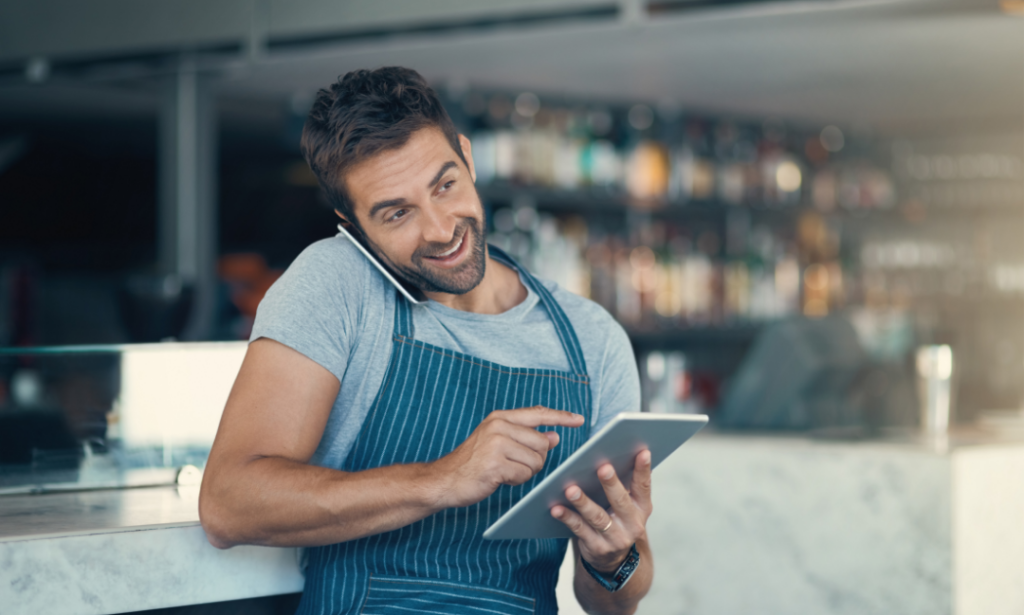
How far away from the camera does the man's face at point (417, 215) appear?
1.17m

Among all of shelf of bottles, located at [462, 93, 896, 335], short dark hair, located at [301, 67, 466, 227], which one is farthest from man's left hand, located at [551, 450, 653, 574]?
shelf of bottles, located at [462, 93, 896, 335]

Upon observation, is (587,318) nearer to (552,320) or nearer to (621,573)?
(552,320)

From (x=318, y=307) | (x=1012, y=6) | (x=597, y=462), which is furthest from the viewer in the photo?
(x=1012, y=6)

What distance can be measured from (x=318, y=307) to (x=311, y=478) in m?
0.19

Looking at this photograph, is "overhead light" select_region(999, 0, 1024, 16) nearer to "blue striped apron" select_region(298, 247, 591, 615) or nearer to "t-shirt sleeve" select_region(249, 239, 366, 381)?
"blue striped apron" select_region(298, 247, 591, 615)

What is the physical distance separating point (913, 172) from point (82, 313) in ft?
12.3

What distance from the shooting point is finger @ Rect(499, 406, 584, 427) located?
0.99 m

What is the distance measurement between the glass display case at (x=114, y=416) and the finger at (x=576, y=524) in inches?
21.7

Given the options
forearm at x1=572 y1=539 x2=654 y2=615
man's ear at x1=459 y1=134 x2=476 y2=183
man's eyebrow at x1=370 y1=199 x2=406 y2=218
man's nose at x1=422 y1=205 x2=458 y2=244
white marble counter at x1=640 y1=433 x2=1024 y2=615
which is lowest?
white marble counter at x1=640 y1=433 x2=1024 y2=615

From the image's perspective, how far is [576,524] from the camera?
1.06m

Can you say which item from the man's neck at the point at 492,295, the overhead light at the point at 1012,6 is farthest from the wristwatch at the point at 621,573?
the overhead light at the point at 1012,6

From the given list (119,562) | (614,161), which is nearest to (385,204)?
(119,562)

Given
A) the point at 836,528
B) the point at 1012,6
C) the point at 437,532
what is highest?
the point at 1012,6

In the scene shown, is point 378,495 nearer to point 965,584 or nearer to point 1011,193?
point 965,584
